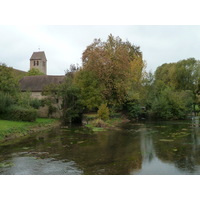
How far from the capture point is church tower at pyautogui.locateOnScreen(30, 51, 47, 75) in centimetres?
7427

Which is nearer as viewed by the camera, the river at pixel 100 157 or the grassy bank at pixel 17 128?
the river at pixel 100 157

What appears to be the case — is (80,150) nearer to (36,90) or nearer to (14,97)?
(14,97)

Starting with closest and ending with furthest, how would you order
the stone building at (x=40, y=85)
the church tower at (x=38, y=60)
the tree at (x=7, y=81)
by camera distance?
1. the tree at (x=7, y=81)
2. the stone building at (x=40, y=85)
3. the church tower at (x=38, y=60)

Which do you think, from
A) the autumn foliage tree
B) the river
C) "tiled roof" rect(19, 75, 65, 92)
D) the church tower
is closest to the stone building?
"tiled roof" rect(19, 75, 65, 92)

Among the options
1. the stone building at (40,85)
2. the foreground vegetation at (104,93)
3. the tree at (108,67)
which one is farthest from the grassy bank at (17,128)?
the tree at (108,67)

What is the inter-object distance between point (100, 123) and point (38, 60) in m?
54.9

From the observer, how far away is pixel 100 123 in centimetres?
2730

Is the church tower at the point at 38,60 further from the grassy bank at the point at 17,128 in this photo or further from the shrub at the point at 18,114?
the grassy bank at the point at 17,128

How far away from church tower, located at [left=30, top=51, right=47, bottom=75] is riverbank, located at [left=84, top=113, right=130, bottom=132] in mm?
46572

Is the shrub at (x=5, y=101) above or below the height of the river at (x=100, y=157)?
above

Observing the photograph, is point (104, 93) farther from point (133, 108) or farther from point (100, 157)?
point (100, 157)

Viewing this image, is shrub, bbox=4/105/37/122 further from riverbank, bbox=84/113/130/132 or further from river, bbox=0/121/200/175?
riverbank, bbox=84/113/130/132

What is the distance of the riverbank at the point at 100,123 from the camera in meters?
26.0

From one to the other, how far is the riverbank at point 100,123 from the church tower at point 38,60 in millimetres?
46572
